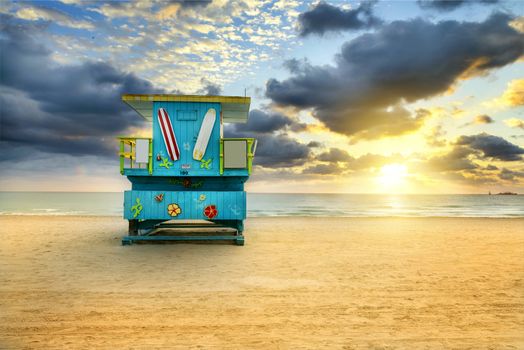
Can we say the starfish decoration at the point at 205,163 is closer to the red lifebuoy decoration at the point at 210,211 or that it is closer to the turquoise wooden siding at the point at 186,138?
the turquoise wooden siding at the point at 186,138

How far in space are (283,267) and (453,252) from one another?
6890 millimetres

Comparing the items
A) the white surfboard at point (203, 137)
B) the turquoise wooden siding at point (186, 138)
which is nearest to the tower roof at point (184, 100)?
the turquoise wooden siding at point (186, 138)

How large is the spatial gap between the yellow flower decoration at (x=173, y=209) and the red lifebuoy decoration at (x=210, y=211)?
95cm

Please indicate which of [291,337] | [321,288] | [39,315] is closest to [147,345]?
[291,337]

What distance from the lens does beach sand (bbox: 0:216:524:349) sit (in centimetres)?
497

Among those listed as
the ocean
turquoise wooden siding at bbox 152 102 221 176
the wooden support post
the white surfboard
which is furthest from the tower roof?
the ocean

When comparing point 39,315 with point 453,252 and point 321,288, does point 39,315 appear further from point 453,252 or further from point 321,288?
point 453,252

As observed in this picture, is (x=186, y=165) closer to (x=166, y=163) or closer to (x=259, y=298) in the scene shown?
(x=166, y=163)

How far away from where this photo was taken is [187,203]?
42.9ft

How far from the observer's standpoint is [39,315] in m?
5.82

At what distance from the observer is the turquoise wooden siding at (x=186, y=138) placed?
13.2 m

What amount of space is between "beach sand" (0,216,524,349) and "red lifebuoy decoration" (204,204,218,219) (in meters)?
1.23

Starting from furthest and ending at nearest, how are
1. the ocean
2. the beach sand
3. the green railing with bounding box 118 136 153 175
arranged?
1. the ocean
2. the green railing with bounding box 118 136 153 175
3. the beach sand

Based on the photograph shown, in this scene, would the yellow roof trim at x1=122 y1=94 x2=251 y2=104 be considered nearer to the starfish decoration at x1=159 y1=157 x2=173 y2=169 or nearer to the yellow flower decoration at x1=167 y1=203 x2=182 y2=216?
the starfish decoration at x1=159 y1=157 x2=173 y2=169
